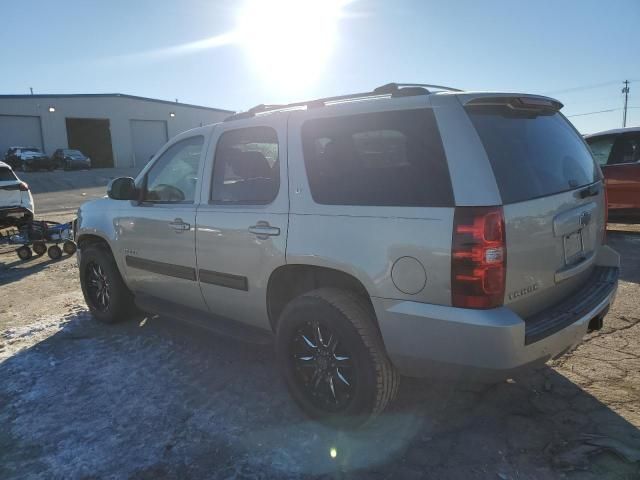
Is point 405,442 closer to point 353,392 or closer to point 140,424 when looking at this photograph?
point 353,392

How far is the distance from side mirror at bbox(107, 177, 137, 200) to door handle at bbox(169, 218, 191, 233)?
0.70 meters

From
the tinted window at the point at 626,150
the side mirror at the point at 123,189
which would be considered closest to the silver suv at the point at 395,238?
the side mirror at the point at 123,189

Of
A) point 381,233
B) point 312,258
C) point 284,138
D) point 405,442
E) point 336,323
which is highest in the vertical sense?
point 284,138

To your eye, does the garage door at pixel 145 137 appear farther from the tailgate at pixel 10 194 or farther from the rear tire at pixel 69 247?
the rear tire at pixel 69 247

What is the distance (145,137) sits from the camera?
39.9 m

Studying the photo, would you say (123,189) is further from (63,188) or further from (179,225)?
(63,188)

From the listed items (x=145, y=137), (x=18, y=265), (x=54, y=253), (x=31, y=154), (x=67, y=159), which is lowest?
(x=18, y=265)

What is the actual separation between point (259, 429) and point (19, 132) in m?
37.9

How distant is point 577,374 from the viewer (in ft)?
10.7

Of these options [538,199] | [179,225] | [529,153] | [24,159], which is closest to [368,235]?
[538,199]

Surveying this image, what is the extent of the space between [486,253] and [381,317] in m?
0.64

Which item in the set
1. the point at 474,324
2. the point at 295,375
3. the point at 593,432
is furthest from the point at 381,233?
the point at 593,432

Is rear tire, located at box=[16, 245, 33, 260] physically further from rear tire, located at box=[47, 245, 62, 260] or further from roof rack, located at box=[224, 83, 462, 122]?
roof rack, located at box=[224, 83, 462, 122]

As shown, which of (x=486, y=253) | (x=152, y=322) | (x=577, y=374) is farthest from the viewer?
(x=152, y=322)
